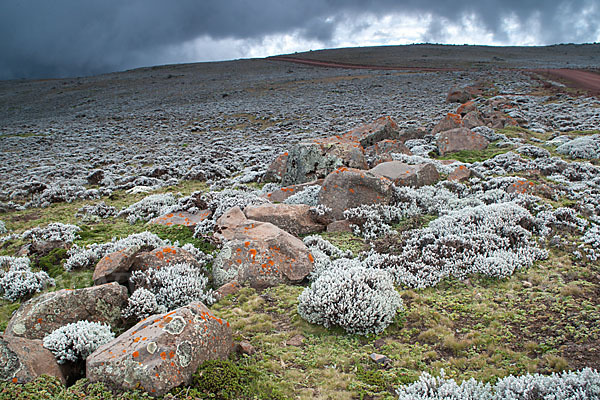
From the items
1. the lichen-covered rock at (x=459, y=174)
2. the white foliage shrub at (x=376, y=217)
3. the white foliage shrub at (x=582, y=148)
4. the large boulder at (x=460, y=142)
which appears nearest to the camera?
the white foliage shrub at (x=376, y=217)

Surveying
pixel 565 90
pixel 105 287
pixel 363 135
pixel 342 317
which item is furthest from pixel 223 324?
pixel 565 90

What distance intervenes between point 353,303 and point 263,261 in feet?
7.11

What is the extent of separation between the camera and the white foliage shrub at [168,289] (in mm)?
5605

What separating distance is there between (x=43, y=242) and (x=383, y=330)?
8413 mm

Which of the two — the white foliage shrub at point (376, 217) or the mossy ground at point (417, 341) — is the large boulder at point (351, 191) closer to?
the white foliage shrub at point (376, 217)

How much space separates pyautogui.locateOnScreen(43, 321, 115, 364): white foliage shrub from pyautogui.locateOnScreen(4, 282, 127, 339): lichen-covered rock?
0.30 meters

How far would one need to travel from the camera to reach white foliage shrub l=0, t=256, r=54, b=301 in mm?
6406

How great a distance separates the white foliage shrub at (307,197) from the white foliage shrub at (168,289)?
4549 mm

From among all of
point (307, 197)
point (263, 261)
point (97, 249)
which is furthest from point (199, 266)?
point (307, 197)

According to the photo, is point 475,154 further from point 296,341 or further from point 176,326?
point 176,326

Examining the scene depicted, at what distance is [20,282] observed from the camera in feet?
21.3

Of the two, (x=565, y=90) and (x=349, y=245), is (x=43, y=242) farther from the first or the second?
(x=565, y=90)

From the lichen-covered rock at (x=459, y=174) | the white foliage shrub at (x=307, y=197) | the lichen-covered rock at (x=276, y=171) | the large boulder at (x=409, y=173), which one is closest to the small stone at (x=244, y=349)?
the white foliage shrub at (x=307, y=197)

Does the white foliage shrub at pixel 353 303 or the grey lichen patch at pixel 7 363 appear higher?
the grey lichen patch at pixel 7 363
